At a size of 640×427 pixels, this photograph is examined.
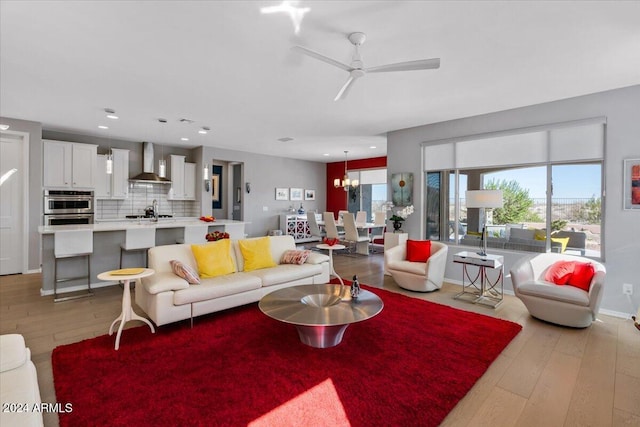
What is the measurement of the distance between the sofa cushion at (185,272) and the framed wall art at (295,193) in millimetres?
6658

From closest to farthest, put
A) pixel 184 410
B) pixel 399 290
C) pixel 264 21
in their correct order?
pixel 184 410 < pixel 264 21 < pixel 399 290

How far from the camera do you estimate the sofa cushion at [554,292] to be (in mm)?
3216

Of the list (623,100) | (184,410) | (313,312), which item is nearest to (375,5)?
(313,312)

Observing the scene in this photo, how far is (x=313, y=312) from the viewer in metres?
2.74

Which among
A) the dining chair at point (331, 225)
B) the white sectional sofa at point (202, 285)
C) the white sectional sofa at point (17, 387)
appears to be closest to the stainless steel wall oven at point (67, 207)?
the white sectional sofa at point (202, 285)

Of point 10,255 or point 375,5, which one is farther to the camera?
point 10,255

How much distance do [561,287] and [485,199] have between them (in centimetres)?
129

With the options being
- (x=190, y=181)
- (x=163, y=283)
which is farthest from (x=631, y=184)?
(x=190, y=181)

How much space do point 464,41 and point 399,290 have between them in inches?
132

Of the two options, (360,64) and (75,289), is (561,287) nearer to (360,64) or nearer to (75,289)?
(360,64)

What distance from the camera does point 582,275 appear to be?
136 inches

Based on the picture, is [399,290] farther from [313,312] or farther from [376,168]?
[376,168]

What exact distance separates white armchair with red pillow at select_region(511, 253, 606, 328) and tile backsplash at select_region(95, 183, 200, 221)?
23.8 feet

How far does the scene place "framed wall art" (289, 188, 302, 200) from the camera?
10102mm
